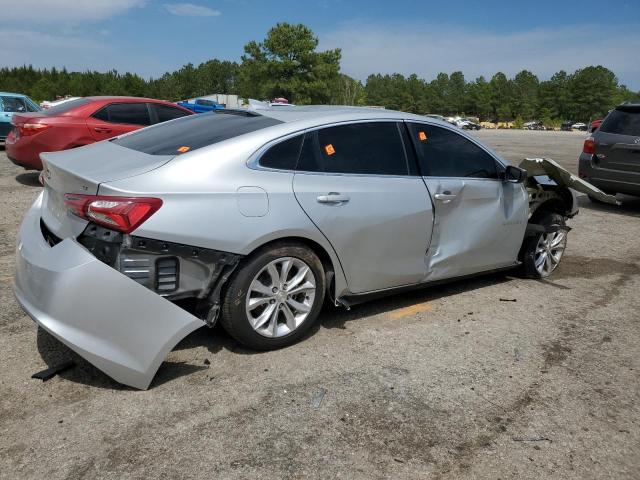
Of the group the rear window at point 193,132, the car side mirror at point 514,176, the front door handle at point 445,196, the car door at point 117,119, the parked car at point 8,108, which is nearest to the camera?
the rear window at point 193,132

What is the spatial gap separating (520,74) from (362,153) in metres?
141

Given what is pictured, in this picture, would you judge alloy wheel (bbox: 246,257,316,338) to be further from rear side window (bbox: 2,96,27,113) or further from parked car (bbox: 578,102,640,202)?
rear side window (bbox: 2,96,27,113)

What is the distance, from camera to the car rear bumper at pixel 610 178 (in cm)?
834

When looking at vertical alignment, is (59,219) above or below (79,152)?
below

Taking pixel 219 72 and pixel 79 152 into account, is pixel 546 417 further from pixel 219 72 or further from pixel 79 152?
pixel 219 72

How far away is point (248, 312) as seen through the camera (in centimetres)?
336

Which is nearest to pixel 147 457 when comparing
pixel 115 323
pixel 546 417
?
pixel 115 323

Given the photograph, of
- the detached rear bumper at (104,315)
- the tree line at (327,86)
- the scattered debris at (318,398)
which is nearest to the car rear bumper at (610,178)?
the scattered debris at (318,398)

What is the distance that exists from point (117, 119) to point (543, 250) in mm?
6979

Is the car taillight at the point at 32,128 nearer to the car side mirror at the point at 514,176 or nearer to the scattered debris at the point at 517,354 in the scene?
the car side mirror at the point at 514,176

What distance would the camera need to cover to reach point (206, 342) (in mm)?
3695

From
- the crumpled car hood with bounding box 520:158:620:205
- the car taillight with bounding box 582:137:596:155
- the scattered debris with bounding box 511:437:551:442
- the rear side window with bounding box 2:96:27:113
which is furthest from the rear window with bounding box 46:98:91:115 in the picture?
the scattered debris with bounding box 511:437:551:442

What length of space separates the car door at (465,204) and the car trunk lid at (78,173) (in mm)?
1969

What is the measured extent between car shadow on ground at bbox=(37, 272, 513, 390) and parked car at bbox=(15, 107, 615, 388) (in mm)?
247
